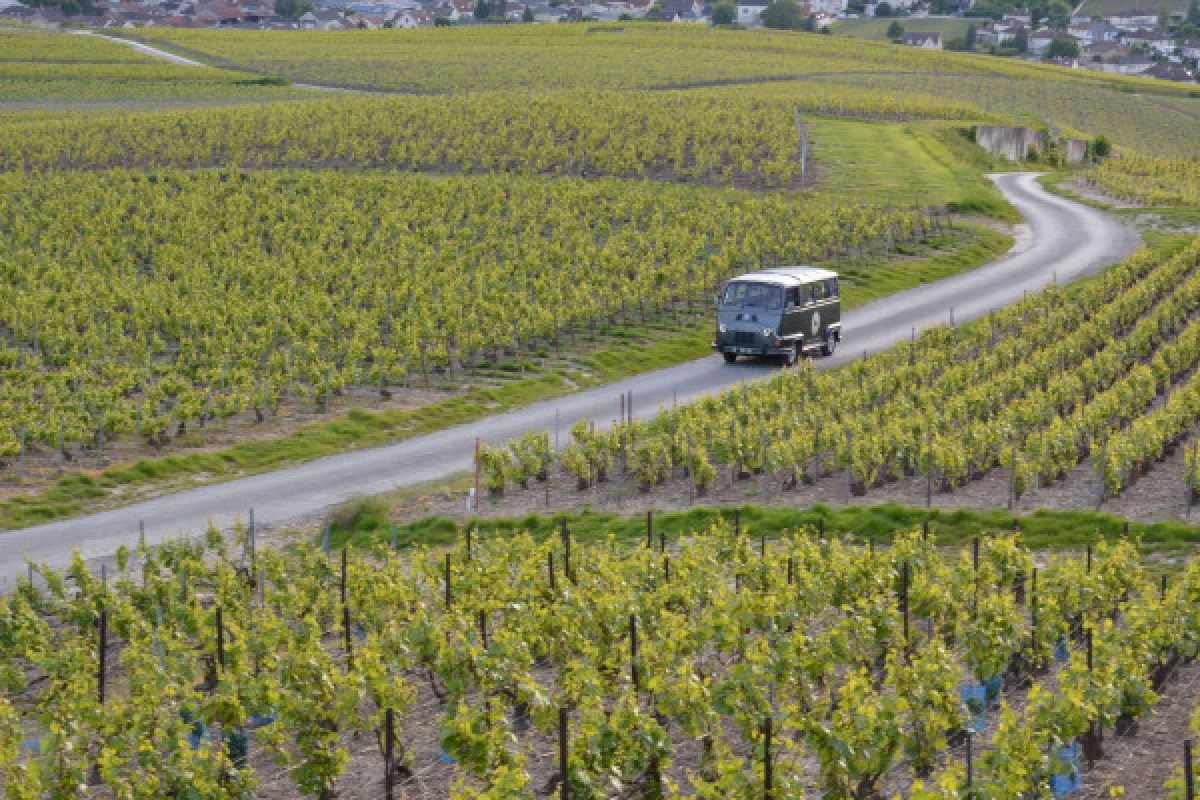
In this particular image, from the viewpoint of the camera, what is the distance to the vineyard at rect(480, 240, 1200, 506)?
26.3 metres

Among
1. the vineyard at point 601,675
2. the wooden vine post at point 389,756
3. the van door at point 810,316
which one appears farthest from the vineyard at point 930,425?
the wooden vine post at point 389,756

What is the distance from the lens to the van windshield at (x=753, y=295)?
38.4m

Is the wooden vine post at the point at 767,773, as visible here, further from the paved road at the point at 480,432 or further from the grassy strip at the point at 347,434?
the grassy strip at the point at 347,434

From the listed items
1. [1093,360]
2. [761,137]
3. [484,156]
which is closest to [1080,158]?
[761,137]

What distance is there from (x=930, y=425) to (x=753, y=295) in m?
11.3

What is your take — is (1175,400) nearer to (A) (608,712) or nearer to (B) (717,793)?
(A) (608,712)

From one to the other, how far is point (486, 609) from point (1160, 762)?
8.05 meters

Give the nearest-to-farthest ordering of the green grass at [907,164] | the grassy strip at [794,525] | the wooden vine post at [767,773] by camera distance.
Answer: the wooden vine post at [767,773], the grassy strip at [794,525], the green grass at [907,164]

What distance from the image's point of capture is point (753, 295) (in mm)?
38719

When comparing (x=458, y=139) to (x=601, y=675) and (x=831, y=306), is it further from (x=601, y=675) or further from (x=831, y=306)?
(x=601, y=675)

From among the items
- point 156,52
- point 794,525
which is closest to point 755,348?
point 794,525

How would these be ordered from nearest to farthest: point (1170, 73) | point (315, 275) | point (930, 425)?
1. point (930, 425)
2. point (315, 275)
3. point (1170, 73)

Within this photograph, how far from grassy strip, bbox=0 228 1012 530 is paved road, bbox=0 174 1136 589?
0.62m

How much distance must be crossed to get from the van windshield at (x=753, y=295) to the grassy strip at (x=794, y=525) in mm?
13367
